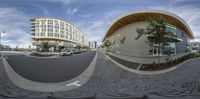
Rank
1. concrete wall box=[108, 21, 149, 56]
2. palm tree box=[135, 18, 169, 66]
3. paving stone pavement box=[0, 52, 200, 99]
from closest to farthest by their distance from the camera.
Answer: paving stone pavement box=[0, 52, 200, 99] < palm tree box=[135, 18, 169, 66] < concrete wall box=[108, 21, 149, 56]

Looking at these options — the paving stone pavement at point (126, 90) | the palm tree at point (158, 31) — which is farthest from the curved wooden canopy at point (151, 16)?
the paving stone pavement at point (126, 90)

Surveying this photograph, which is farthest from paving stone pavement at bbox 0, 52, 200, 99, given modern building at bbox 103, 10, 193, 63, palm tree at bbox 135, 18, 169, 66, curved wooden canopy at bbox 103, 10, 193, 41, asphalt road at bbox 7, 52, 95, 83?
curved wooden canopy at bbox 103, 10, 193, 41

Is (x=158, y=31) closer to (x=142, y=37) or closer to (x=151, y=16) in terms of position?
(x=142, y=37)

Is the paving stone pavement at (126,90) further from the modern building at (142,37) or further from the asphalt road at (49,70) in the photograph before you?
the modern building at (142,37)

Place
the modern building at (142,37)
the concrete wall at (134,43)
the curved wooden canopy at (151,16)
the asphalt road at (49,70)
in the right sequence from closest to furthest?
the asphalt road at (49,70) → the modern building at (142,37) → the curved wooden canopy at (151,16) → the concrete wall at (134,43)

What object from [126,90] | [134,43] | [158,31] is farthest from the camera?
[134,43]

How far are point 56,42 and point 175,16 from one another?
34.3 m

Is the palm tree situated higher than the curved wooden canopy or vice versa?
the curved wooden canopy

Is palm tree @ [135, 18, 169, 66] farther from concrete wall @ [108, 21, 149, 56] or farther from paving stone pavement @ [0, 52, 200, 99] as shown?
paving stone pavement @ [0, 52, 200, 99]

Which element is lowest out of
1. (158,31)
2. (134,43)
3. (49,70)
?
(49,70)

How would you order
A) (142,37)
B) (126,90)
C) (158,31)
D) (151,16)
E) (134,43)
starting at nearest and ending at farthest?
1. (126,90)
2. (158,31)
3. (151,16)
4. (142,37)
5. (134,43)

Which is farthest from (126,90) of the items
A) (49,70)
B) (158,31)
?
(158,31)

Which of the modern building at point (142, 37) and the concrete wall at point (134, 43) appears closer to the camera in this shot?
the modern building at point (142, 37)

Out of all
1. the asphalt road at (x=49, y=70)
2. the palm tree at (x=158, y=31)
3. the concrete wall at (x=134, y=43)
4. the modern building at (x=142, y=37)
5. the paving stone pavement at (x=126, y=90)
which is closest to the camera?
the paving stone pavement at (x=126, y=90)
